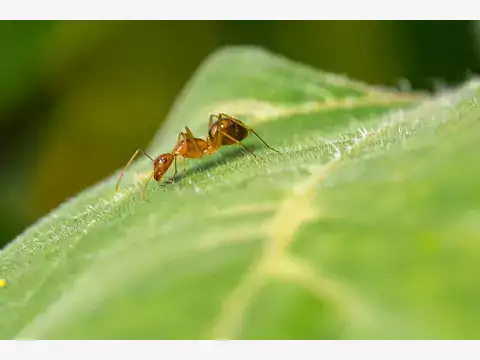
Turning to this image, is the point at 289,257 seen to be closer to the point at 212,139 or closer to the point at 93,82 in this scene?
the point at 212,139

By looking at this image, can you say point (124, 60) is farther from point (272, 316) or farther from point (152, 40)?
point (272, 316)

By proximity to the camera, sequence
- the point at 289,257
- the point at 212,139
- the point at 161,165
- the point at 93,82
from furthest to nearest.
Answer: the point at 93,82 → the point at 212,139 → the point at 161,165 → the point at 289,257

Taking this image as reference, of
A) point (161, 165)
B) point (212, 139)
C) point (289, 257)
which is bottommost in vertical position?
point (289, 257)

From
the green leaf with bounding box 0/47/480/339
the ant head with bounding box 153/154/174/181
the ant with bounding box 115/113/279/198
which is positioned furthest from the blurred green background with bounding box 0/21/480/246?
the green leaf with bounding box 0/47/480/339

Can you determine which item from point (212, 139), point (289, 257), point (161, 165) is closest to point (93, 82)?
point (212, 139)
